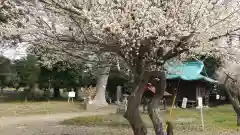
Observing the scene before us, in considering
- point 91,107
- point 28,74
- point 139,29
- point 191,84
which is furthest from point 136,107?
point 191,84

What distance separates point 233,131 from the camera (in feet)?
45.7

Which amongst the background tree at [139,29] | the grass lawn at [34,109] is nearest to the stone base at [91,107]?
the grass lawn at [34,109]

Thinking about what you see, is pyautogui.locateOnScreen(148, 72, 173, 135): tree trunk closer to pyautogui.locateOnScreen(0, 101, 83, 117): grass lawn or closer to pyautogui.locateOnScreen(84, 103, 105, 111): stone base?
pyautogui.locateOnScreen(0, 101, 83, 117): grass lawn

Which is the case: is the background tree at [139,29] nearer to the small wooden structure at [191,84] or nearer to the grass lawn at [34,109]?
the grass lawn at [34,109]

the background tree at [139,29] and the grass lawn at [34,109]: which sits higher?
the background tree at [139,29]

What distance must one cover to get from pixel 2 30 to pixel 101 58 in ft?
9.23

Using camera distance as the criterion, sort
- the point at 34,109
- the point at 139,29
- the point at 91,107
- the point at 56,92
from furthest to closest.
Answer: the point at 56,92, the point at 91,107, the point at 34,109, the point at 139,29

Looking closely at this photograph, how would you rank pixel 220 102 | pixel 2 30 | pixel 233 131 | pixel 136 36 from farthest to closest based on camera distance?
pixel 220 102, pixel 233 131, pixel 2 30, pixel 136 36

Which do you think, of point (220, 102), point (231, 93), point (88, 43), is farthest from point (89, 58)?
point (220, 102)

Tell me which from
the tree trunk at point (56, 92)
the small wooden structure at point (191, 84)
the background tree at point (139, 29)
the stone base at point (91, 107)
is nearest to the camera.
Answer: the background tree at point (139, 29)

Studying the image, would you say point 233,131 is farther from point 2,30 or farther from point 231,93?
point 2,30

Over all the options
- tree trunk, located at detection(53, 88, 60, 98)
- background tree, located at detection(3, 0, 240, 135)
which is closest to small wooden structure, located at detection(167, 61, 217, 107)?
tree trunk, located at detection(53, 88, 60, 98)

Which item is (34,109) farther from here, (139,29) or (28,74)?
(139,29)

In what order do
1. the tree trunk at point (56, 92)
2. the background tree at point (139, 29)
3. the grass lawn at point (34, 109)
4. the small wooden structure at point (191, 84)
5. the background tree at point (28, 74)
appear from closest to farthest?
the background tree at point (139, 29) < the grass lawn at point (34, 109) < the background tree at point (28, 74) < the small wooden structure at point (191, 84) < the tree trunk at point (56, 92)
